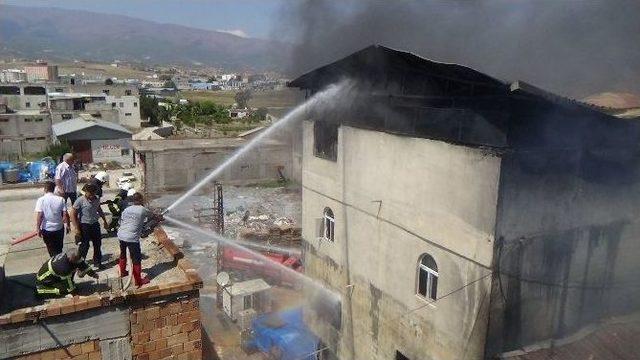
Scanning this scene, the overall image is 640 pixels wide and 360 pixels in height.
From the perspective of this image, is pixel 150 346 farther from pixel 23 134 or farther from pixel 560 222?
pixel 23 134

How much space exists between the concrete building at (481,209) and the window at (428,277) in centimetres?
3

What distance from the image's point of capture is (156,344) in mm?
5965

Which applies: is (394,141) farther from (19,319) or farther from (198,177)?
(198,177)

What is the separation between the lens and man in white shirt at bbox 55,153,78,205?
8.09 meters

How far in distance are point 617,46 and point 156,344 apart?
16675mm

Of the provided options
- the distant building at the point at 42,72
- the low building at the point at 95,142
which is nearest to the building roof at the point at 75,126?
the low building at the point at 95,142

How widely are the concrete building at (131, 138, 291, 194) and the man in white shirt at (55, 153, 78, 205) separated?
23.9m

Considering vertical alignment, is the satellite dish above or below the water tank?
below

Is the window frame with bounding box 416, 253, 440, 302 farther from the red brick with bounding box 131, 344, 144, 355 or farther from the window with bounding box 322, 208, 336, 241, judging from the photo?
the red brick with bounding box 131, 344, 144, 355

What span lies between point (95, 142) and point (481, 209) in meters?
40.4

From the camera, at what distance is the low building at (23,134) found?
42.1m

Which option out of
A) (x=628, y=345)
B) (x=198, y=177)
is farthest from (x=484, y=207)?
(x=198, y=177)

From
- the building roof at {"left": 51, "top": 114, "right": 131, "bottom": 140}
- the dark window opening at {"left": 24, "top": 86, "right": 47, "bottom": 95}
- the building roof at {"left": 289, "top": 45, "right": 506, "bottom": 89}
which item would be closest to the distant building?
the dark window opening at {"left": 24, "top": 86, "right": 47, "bottom": 95}

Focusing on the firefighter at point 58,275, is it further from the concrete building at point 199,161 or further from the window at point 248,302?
the concrete building at point 199,161
